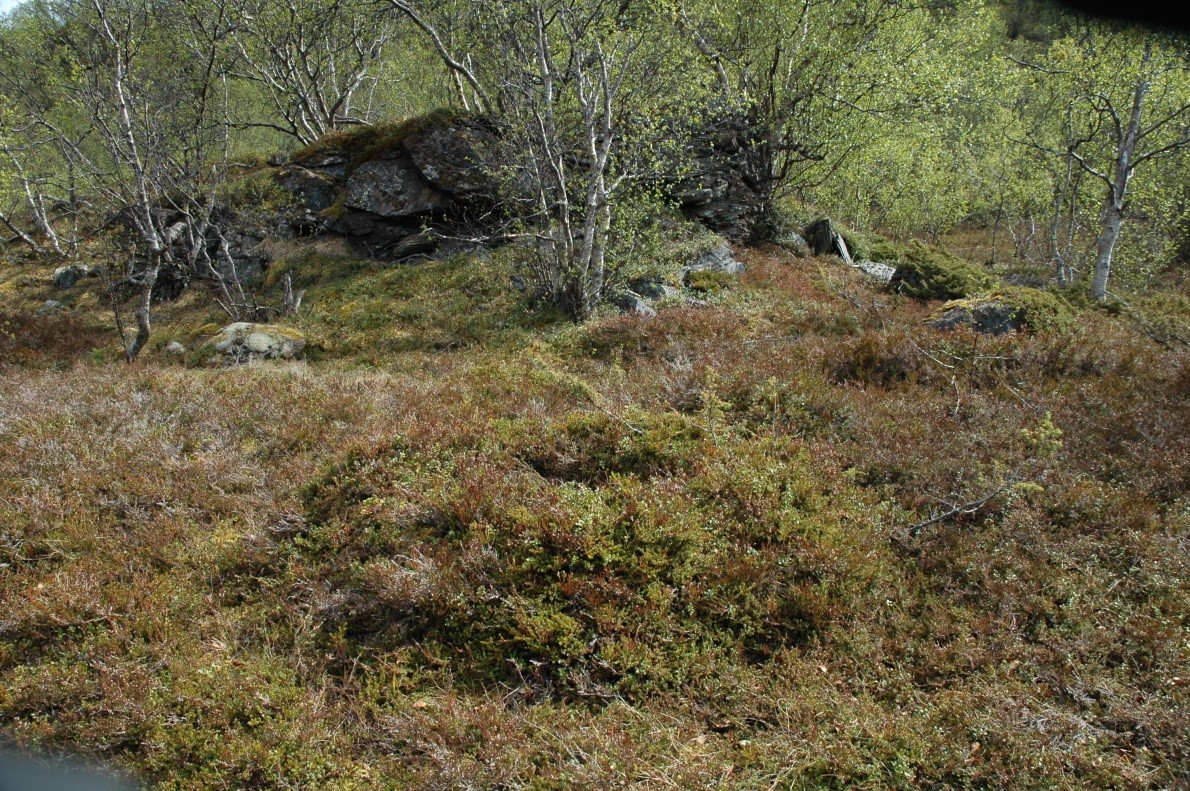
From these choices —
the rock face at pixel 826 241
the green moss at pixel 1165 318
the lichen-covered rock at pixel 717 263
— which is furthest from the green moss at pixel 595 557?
the rock face at pixel 826 241

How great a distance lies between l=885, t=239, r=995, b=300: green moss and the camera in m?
13.1

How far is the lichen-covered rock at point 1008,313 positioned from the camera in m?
9.69

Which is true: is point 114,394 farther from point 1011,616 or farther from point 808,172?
point 808,172

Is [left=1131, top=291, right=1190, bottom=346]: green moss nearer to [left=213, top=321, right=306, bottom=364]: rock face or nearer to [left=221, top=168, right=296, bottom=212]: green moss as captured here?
[left=213, top=321, right=306, bottom=364]: rock face

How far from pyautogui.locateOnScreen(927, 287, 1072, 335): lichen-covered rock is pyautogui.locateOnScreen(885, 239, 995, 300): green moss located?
215cm

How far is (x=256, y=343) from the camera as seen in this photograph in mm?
13188

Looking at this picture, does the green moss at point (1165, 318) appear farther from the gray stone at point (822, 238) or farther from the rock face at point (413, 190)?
the rock face at point (413, 190)

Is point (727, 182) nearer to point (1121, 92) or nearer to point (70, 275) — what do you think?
point (1121, 92)

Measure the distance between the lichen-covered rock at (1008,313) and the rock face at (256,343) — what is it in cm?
1189

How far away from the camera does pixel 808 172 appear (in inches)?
773

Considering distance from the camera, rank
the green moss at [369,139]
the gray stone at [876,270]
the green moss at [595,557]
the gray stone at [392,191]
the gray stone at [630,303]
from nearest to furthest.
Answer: the green moss at [595,557] < the gray stone at [630,303] < the gray stone at [876,270] < the gray stone at [392,191] < the green moss at [369,139]

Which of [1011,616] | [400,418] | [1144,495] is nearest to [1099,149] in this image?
[1144,495]

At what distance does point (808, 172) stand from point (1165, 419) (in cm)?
1454

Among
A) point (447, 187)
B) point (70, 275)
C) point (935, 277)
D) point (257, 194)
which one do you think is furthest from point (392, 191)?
point (935, 277)
